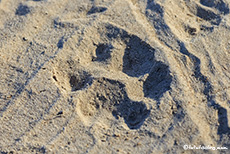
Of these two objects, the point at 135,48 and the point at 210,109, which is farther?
the point at 135,48

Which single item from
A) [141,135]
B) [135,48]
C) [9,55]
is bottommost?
[9,55]

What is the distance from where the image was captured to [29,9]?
192 centimetres

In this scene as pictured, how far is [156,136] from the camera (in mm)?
1374

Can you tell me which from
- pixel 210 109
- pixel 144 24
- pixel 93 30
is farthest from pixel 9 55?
pixel 210 109

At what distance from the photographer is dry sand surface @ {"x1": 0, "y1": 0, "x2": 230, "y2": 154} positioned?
1.39 metres

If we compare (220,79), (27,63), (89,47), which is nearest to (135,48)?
(89,47)

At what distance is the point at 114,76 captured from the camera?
1583 mm

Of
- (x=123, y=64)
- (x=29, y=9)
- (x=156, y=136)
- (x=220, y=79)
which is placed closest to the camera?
(x=156, y=136)

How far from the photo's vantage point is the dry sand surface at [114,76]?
1.39 m

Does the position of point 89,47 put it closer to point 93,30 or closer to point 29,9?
point 93,30

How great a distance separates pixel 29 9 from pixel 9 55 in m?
0.38

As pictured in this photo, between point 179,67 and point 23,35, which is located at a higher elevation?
point 179,67

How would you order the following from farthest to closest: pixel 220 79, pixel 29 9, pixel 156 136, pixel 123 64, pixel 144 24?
pixel 29 9
pixel 144 24
pixel 123 64
pixel 220 79
pixel 156 136

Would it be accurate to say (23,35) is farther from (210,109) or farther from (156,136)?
(210,109)
